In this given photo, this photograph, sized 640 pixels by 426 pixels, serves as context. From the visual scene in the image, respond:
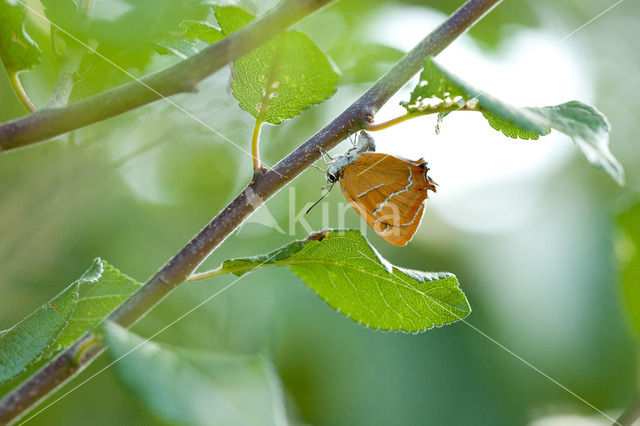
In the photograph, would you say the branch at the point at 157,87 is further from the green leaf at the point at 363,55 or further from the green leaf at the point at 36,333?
the green leaf at the point at 363,55

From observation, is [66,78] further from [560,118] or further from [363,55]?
[363,55]

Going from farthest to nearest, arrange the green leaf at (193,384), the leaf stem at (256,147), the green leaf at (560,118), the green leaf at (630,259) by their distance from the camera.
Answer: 1. the green leaf at (630,259)
2. the leaf stem at (256,147)
3. the green leaf at (560,118)
4. the green leaf at (193,384)

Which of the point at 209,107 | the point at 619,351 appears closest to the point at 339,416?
the point at 619,351

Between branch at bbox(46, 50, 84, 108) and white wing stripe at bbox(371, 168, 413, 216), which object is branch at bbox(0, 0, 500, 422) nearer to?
branch at bbox(46, 50, 84, 108)

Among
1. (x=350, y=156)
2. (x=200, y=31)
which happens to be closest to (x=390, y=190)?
(x=350, y=156)

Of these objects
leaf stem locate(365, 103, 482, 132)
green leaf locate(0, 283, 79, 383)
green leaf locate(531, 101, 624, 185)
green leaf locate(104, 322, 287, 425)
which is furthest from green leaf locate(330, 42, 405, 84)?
green leaf locate(104, 322, 287, 425)

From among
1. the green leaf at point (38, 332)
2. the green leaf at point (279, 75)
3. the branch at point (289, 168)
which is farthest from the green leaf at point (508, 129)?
the green leaf at point (38, 332)
